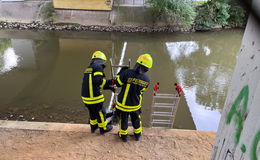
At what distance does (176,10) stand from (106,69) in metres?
6.62

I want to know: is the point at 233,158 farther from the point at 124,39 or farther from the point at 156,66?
the point at 124,39

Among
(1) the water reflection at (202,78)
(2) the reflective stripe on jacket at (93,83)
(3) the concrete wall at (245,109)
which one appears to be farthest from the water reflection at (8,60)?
(3) the concrete wall at (245,109)

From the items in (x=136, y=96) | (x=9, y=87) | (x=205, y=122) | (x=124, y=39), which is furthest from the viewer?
(x=124, y=39)

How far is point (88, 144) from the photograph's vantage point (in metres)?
3.50

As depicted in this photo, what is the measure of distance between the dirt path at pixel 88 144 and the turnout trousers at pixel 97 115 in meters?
0.21

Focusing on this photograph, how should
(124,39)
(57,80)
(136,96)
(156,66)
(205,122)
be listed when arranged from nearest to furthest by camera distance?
(136,96) < (205,122) < (57,80) < (156,66) < (124,39)

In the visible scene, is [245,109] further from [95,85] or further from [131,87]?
[95,85]

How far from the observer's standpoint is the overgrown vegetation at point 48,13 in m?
13.3

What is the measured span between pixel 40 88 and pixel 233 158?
6.71m

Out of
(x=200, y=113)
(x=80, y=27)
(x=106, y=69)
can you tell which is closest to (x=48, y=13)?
(x=80, y=27)

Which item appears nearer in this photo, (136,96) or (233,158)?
(233,158)

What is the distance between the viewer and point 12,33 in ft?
38.6

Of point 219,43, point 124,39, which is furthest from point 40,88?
point 219,43

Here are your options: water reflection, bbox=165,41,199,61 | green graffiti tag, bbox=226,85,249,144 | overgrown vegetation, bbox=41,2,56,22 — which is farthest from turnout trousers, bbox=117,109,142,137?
overgrown vegetation, bbox=41,2,56,22
